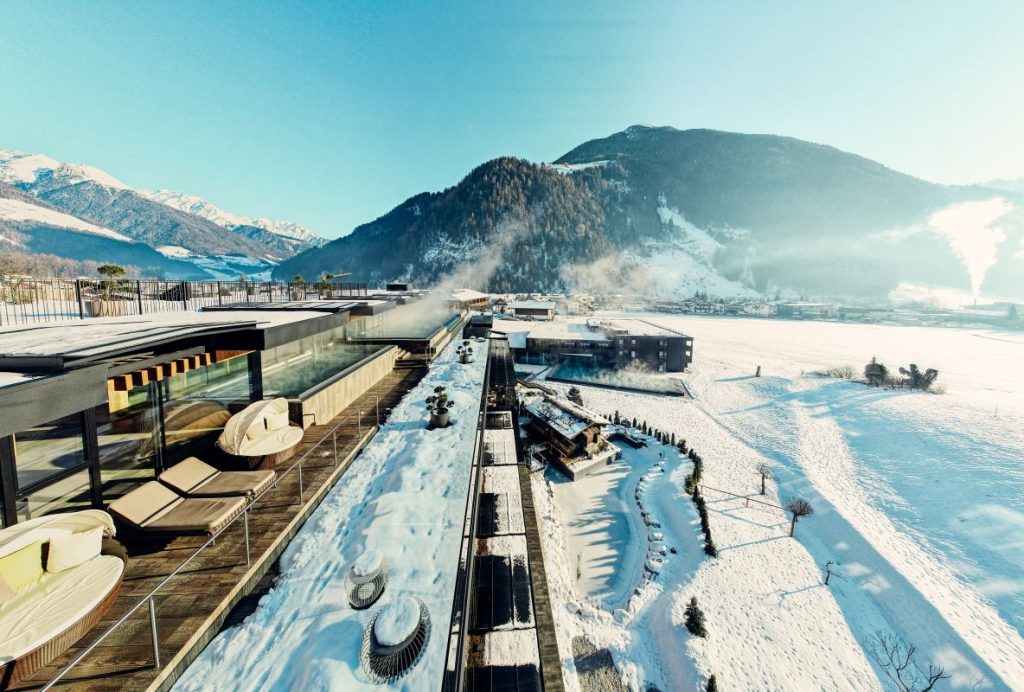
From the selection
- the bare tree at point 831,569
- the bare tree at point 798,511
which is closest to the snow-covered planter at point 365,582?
the bare tree at point 831,569

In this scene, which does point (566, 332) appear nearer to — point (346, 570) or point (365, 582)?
point (346, 570)

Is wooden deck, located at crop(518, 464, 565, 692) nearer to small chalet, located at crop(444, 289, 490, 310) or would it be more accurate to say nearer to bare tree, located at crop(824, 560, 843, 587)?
bare tree, located at crop(824, 560, 843, 587)

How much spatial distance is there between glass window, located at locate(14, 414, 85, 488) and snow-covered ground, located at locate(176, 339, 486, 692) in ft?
10.3

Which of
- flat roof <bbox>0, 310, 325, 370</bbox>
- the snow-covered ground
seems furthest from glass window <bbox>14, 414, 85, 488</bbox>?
the snow-covered ground

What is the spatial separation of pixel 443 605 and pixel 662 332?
4412cm

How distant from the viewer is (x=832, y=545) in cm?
1689

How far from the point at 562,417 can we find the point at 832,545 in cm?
1417

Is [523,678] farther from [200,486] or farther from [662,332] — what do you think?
[662,332]

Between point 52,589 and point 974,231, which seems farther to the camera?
point 974,231

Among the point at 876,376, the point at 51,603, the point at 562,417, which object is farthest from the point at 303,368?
the point at 876,376

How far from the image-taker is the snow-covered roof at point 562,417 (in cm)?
2162

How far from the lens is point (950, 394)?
35500 mm

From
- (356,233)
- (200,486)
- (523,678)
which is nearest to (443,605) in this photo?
(523,678)

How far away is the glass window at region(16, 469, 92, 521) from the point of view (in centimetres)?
446
